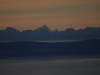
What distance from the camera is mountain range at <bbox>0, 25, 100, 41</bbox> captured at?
269cm

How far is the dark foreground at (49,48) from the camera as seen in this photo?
2691 mm

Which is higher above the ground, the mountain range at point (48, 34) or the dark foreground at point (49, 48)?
the mountain range at point (48, 34)

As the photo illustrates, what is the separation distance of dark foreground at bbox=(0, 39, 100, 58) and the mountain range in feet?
0.14

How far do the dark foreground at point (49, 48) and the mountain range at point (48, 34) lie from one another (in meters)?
0.04

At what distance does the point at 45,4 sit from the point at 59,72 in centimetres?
60

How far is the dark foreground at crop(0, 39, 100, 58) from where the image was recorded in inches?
106

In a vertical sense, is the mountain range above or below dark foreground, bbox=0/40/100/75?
above

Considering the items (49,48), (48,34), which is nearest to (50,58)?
(49,48)

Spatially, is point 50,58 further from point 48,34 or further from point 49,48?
point 48,34

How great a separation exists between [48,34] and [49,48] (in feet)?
0.40

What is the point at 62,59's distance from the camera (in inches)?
106

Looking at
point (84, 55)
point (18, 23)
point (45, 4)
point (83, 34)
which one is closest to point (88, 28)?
point (83, 34)

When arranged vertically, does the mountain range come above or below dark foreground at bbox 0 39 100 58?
above

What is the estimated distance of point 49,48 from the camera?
8.89 ft
